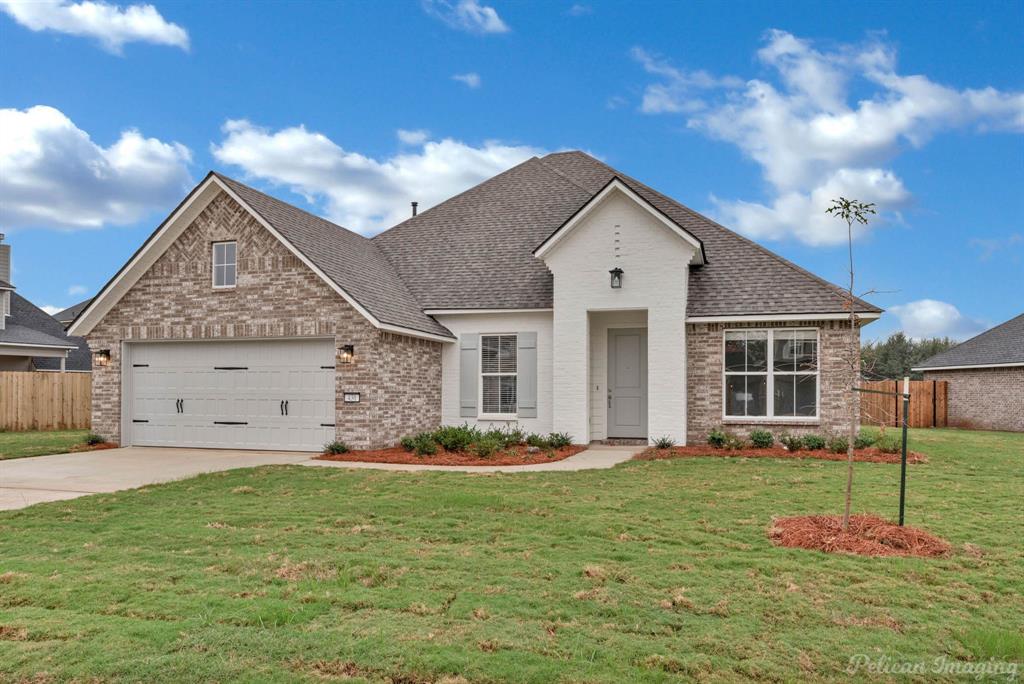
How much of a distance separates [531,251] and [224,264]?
7.59 m

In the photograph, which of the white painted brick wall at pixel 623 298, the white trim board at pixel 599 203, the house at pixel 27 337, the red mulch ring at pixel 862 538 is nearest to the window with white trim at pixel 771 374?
the white painted brick wall at pixel 623 298

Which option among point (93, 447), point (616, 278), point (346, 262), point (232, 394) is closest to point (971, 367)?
point (616, 278)

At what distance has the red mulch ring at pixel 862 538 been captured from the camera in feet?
21.6

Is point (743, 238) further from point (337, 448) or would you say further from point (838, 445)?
point (337, 448)

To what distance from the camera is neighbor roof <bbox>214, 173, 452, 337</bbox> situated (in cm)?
1516

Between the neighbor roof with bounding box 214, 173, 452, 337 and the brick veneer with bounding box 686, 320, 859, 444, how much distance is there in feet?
19.8

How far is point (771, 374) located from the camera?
1559 centimetres

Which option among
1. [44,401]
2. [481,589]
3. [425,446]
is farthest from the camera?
[44,401]

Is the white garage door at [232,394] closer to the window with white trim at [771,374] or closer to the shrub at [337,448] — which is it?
the shrub at [337,448]

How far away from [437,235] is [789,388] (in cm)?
1054

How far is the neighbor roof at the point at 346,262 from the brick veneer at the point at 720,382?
6035 millimetres

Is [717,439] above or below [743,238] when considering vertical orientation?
below

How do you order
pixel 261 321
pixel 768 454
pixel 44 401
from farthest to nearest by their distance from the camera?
pixel 44 401
pixel 261 321
pixel 768 454

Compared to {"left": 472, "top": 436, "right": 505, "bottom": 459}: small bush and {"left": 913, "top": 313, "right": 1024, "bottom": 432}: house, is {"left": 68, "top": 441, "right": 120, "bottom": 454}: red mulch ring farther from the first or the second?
{"left": 913, "top": 313, "right": 1024, "bottom": 432}: house
